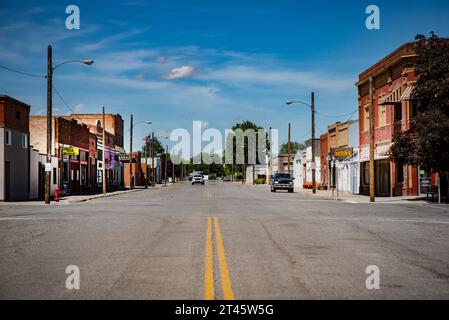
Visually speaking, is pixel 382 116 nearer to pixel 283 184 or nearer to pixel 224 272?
pixel 283 184

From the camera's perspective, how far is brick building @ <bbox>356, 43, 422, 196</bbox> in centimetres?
3875

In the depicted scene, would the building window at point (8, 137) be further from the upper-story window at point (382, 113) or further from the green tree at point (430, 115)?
the upper-story window at point (382, 113)

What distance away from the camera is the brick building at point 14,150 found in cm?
3675

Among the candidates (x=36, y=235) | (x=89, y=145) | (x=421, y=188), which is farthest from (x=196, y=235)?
(x=89, y=145)

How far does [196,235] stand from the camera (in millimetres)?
15188

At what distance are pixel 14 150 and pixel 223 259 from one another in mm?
31051

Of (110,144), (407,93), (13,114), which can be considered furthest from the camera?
(110,144)

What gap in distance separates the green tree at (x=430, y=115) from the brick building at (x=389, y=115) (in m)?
2.39

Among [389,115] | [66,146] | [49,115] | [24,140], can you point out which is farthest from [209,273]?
[66,146]

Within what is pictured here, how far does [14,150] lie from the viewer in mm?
38469

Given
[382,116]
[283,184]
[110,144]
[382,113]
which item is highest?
[382,113]

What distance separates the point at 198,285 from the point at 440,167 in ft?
83.8

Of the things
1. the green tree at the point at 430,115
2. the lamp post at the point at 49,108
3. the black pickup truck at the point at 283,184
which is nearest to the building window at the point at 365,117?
the black pickup truck at the point at 283,184
